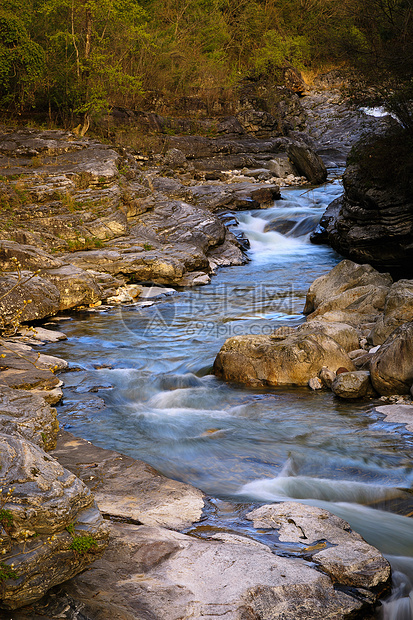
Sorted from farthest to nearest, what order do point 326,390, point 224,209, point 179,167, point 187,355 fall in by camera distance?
point 179,167 → point 224,209 → point 187,355 → point 326,390

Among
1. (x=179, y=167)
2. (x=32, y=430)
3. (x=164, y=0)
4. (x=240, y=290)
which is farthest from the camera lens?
(x=164, y=0)

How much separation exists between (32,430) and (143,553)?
1.53 meters

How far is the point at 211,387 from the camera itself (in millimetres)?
7570

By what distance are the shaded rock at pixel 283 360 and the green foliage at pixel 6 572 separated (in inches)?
210

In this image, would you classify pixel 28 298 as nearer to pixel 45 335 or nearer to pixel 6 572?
pixel 45 335

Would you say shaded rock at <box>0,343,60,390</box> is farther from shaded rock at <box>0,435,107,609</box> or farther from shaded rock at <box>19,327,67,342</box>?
shaded rock at <box>0,435,107,609</box>

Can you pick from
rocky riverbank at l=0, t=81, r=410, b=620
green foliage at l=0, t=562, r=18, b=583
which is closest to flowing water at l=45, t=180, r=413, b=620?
rocky riverbank at l=0, t=81, r=410, b=620

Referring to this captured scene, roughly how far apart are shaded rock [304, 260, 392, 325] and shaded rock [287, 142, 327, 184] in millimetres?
13670

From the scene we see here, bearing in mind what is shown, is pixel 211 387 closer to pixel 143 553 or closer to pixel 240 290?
pixel 143 553

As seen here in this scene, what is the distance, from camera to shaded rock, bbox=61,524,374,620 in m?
2.66

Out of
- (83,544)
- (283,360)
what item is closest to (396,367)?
(283,360)

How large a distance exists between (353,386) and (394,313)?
2046mm

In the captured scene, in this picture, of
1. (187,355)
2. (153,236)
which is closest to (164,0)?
(153,236)

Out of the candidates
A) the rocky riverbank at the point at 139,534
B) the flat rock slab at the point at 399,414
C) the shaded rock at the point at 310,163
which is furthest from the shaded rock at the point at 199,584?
the shaded rock at the point at 310,163
